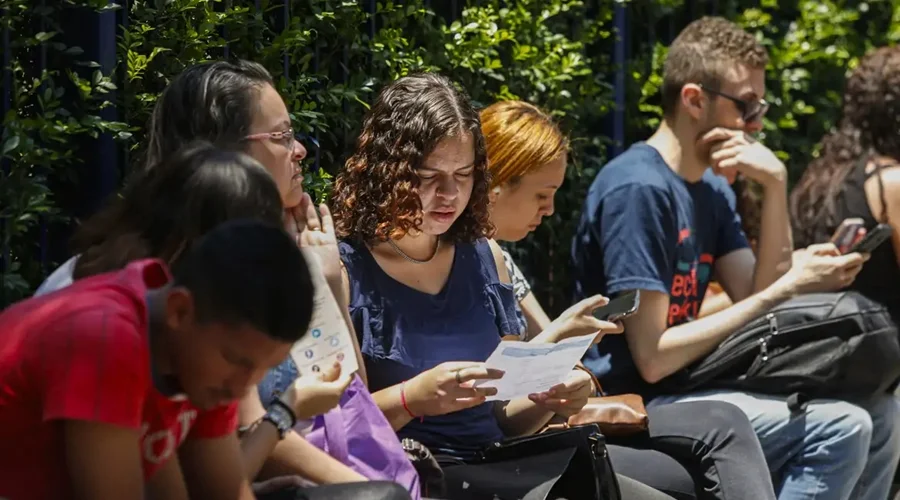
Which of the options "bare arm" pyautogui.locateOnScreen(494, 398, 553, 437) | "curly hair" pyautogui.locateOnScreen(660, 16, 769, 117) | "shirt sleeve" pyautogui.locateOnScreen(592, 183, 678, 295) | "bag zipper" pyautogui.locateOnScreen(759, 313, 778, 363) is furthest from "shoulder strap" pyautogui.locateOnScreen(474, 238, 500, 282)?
"curly hair" pyautogui.locateOnScreen(660, 16, 769, 117)

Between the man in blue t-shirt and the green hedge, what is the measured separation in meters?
0.39

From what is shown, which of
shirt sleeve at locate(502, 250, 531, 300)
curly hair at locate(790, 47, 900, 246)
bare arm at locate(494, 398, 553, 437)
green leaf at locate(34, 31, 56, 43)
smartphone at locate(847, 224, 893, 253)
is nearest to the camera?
green leaf at locate(34, 31, 56, 43)

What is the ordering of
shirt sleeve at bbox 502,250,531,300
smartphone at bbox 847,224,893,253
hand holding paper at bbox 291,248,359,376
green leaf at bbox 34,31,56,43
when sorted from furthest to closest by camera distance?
smartphone at bbox 847,224,893,253 → shirt sleeve at bbox 502,250,531,300 → green leaf at bbox 34,31,56,43 → hand holding paper at bbox 291,248,359,376

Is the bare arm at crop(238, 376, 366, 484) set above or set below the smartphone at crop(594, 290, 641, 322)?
above

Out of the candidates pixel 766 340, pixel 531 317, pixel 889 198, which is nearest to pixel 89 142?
pixel 531 317

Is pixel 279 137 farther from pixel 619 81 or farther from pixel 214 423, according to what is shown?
pixel 619 81

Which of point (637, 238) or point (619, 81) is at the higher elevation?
point (619, 81)

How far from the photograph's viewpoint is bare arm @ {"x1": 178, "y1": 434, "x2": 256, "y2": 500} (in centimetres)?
247

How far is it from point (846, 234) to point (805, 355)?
633 millimetres

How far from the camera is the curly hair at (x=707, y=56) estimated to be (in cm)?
459

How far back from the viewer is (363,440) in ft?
9.87

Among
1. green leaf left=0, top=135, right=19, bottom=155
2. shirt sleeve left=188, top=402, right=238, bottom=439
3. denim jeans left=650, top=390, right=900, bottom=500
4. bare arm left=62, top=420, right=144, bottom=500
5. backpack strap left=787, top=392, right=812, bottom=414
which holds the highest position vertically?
green leaf left=0, top=135, right=19, bottom=155

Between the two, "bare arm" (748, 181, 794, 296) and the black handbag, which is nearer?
the black handbag

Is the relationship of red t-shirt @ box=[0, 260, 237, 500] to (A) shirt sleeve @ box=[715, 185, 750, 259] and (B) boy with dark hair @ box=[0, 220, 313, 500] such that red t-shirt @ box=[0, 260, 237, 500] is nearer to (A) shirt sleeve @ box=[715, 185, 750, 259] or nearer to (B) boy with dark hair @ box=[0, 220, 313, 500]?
(B) boy with dark hair @ box=[0, 220, 313, 500]
